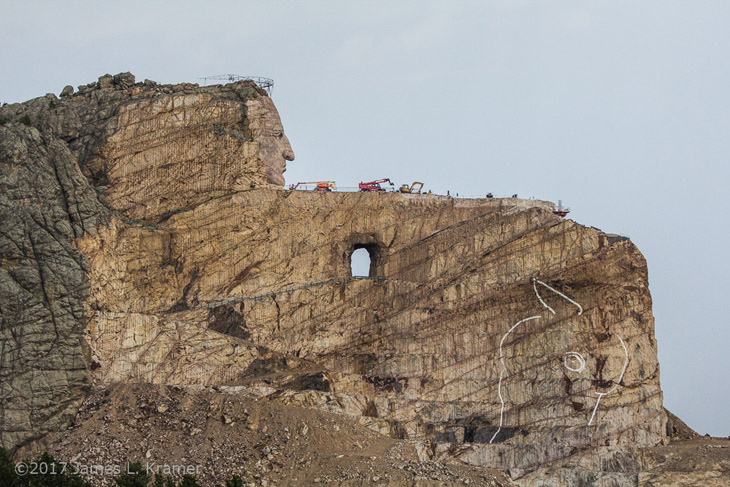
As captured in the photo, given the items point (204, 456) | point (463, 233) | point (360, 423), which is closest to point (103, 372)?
point (204, 456)

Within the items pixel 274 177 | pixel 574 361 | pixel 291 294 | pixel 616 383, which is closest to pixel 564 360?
pixel 574 361

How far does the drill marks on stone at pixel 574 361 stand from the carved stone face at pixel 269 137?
1541 centimetres

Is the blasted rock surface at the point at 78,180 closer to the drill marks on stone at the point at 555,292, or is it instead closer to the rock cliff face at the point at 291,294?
the rock cliff face at the point at 291,294

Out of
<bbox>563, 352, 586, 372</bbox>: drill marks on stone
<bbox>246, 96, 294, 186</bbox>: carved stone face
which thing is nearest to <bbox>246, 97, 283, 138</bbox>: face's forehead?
<bbox>246, 96, 294, 186</bbox>: carved stone face

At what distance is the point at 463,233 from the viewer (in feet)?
234

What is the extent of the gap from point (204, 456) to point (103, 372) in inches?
258

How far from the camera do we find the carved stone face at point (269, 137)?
72.8 m

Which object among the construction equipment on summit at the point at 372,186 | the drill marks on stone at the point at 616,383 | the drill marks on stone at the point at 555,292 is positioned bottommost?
the drill marks on stone at the point at 616,383

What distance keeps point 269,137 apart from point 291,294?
26.1ft

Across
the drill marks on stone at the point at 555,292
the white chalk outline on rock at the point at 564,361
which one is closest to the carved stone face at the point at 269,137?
the drill marks on stone at the point at 555,292

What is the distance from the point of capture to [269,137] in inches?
2879

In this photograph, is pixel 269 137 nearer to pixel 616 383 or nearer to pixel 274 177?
pixel 274 177

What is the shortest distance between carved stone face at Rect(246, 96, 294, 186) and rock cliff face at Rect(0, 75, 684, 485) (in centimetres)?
9

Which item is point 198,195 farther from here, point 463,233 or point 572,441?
point 572,441
